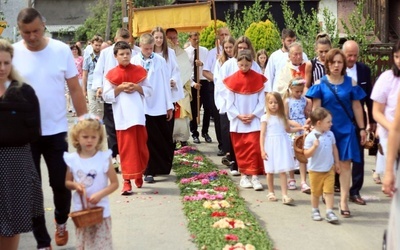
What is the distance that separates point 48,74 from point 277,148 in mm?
3491

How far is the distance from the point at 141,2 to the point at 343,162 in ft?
136

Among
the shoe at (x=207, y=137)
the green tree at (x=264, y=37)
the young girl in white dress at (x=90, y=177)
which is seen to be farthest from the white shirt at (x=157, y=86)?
the green tree at (x=264, y=37)

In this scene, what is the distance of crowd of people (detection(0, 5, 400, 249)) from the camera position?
21.0ft

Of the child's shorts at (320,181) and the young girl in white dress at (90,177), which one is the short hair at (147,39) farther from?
the young girl in white dress at (90,177)

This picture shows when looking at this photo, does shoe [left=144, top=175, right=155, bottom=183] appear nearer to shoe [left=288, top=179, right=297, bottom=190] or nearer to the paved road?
the paved road

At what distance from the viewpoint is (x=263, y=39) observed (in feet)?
73.7

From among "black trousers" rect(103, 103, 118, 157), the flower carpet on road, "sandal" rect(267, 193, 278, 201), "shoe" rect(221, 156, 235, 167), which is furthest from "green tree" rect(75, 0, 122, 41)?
"sandal" rect(267, 193, 278, 201)

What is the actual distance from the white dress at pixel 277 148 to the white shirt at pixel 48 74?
10.6ft

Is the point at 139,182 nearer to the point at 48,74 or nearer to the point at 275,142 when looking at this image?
the point at 275,142

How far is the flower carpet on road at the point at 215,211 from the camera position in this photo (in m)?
7.56

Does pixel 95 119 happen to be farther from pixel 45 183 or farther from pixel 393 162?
pixel 45 183

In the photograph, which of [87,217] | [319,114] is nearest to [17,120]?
[87,217]

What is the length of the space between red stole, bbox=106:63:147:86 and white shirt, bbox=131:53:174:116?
662mm

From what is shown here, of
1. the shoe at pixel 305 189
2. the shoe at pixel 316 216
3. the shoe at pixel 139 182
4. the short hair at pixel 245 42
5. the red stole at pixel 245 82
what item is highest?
the short hair at pixel 245 42
